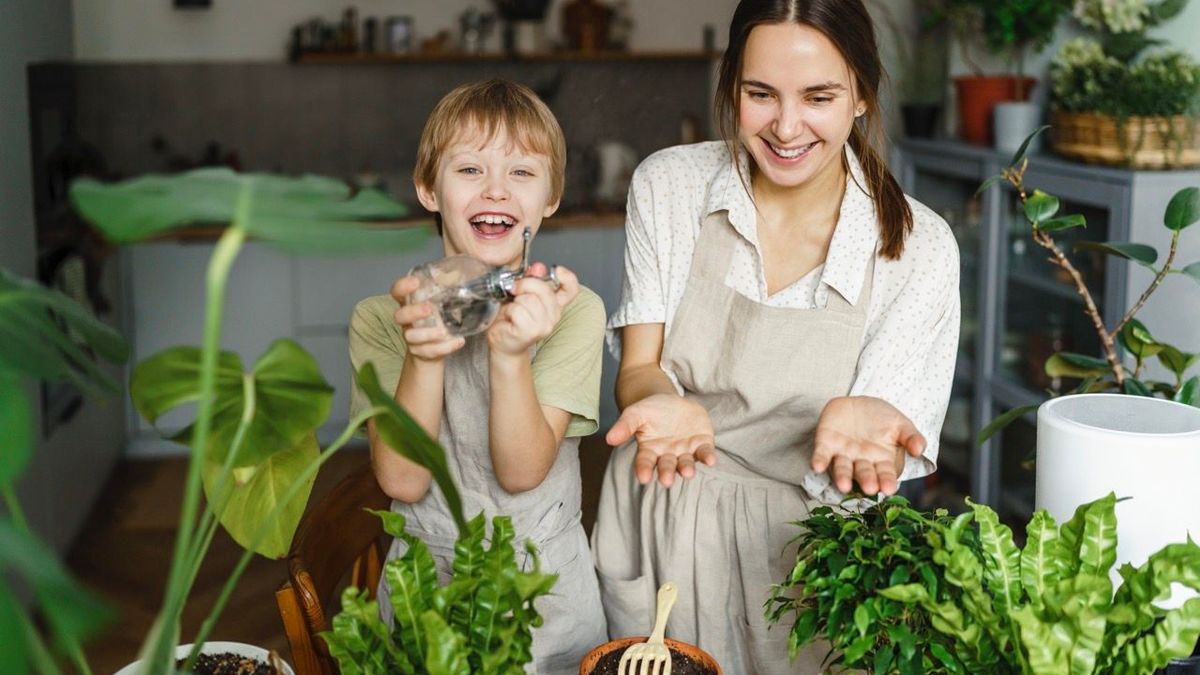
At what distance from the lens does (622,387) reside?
4.58ft

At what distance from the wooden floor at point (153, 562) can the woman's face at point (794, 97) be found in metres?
1.27

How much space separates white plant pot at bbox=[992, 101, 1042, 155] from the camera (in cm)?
319

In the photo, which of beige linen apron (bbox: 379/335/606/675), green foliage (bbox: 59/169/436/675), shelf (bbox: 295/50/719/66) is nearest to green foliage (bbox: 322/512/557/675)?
green foliage (bbox: 59/169/436/675)

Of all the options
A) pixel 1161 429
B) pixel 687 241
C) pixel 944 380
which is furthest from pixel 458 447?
pixel 1161 429

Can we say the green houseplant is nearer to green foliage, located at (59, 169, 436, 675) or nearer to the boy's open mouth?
green foliage, located at (59, 169, 436, 675)

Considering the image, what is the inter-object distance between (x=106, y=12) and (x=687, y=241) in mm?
3714

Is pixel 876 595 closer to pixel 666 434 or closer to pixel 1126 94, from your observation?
pixel 666 434

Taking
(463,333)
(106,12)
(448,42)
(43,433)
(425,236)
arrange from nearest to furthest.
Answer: (425,236) → (463,333) → (43,433) → (106,12) → (448,42)

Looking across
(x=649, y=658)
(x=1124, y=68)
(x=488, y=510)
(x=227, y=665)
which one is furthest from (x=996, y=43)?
(x=227, y=665)

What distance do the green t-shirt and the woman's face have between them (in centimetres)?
25

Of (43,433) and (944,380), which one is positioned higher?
(944,380)

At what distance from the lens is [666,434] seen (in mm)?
1170

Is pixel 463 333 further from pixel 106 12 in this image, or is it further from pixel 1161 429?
pixel 106 12

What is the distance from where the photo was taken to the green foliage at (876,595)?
0.85m
